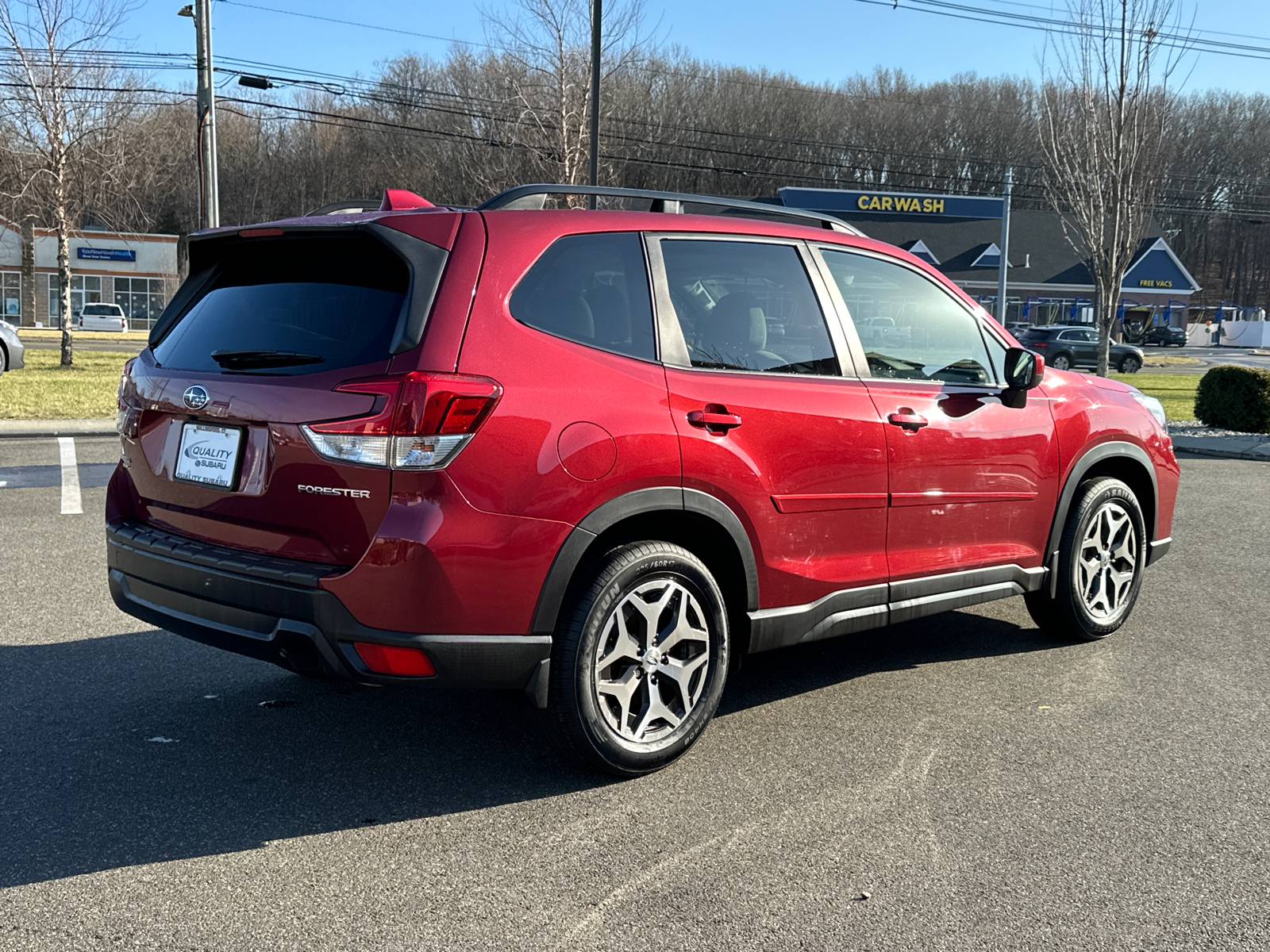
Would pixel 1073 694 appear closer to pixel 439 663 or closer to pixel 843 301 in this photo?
pixel 843 301

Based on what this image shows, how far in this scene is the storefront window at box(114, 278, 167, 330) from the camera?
2453 inches

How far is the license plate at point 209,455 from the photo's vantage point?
140 inches

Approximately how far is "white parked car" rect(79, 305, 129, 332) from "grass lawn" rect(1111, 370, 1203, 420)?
43.5 metres

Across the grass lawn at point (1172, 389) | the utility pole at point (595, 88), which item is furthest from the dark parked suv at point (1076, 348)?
the utility pole at point (595, 88)

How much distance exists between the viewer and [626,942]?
2748 mm

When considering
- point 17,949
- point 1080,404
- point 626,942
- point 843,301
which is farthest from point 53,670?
point 1080,404

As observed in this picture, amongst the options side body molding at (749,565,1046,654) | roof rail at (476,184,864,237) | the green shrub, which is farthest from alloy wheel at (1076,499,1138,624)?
the green shrub

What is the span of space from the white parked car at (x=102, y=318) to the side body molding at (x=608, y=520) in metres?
55.7

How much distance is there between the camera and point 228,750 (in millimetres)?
3969

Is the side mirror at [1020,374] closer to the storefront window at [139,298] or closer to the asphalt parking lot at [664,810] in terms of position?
the asphalt parking lot at [664,810]

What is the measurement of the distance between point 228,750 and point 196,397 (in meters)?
1.24

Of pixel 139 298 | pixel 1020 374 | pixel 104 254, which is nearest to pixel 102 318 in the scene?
pixel 139 298

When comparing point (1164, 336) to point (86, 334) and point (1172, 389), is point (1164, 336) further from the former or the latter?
point (86, 334)

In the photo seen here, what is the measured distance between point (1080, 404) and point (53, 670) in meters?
4.69
